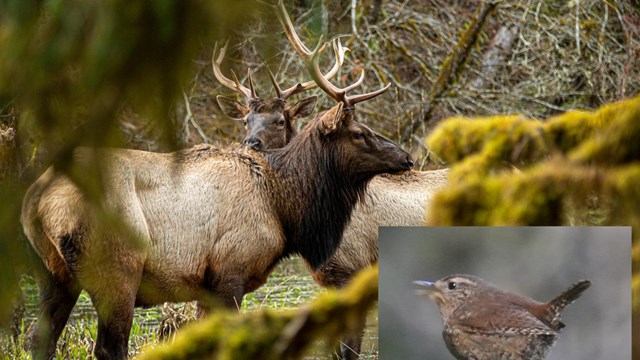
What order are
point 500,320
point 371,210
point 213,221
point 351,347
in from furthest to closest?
1. point 371,210
2. point 213,221
3. point 351,347
4. point 500,320

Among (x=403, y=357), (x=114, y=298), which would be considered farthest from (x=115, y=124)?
(x=114, y=298)

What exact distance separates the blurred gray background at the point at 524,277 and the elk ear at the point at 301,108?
424 centimetres

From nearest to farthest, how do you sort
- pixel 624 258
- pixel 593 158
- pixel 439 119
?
pixel 593 158 → pixel 624 258 → pixel 439 119

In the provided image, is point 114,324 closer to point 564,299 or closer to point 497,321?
point 497,321

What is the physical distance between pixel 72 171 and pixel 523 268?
2.23 meters

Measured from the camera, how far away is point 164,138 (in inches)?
51.6

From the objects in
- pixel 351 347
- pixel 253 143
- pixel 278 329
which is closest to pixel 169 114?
pixel 278 329

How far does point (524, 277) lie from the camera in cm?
330

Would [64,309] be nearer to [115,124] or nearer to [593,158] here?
[593,158]

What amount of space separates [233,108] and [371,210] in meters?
1.49

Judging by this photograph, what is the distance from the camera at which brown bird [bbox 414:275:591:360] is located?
10.6 ft

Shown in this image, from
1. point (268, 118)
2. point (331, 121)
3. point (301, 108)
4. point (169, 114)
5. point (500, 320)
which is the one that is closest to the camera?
point (169, 114)

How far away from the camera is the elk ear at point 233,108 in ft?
25.5

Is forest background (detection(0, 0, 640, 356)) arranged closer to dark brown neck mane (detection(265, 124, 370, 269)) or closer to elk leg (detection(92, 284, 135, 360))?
elk leg (detection(92, 284, 135, 360))
